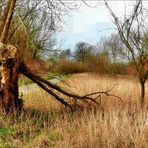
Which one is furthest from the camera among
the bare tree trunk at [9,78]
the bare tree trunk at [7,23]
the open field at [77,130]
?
the bare tree trunk at [7,23]

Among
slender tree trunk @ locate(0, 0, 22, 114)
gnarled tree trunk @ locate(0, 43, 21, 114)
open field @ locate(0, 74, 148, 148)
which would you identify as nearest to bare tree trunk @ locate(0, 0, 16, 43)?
slender tree trunk @ locate(0, 0, 22, 114)

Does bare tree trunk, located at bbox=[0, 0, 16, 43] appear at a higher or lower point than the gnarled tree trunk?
higher

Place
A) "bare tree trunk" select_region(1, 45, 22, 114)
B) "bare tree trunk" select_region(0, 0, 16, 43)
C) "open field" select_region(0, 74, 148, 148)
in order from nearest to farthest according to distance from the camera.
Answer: "open field" select_region(0, 74, 148, 148) → "bare tree trunk" select_region(1, 45, 22, 114) → "bare tree trunk" select_region(0, 0, 16, 43)

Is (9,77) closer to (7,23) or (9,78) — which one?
(9,78)

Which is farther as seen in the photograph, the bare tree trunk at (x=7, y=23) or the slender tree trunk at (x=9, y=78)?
the bare tree trunk at (x=7, y=23)

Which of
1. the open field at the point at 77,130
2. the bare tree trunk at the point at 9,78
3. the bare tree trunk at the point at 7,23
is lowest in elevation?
the open field at the point at 77,130

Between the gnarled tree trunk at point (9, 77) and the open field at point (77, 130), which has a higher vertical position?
the gnarled tree trunk at point (9, 77)

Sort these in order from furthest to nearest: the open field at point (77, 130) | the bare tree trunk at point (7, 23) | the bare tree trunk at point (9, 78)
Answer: the bare tree trunk at point (7, 23), the bare tree trunk at point (9, 78), the open field at point (77, 130)

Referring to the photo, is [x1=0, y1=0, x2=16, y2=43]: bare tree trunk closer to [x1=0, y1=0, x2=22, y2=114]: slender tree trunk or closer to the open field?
[x1=0, y1=0, x2=22, y2=114]: slender tree trunk

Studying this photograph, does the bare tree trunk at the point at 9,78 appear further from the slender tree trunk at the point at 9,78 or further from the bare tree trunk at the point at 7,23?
the bare tree trunk at the point at 7,23

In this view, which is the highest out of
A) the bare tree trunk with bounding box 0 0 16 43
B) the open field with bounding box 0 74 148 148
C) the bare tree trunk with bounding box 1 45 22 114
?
the bare tree trunk with bounding box 0 0 16 43

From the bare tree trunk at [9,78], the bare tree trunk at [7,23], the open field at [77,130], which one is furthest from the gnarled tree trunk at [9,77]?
the bare tree trunk at [7,23]

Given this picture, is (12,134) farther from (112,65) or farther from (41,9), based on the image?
(112,65)

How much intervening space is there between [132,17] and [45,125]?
4.87 m
